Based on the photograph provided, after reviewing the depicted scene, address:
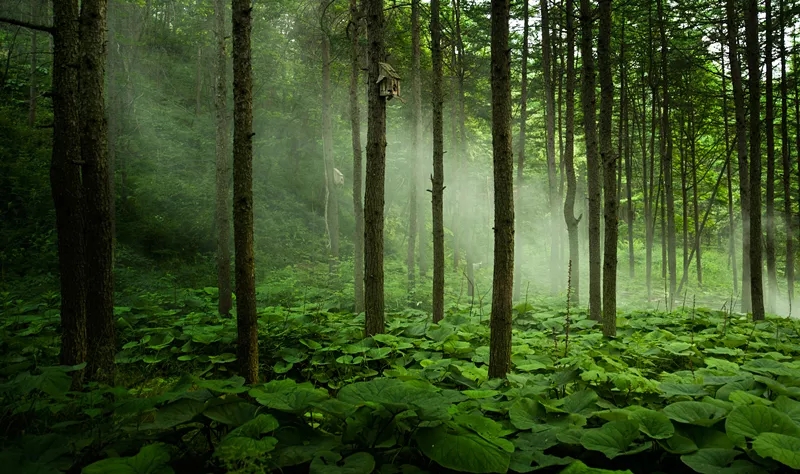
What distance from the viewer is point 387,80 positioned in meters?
7.70

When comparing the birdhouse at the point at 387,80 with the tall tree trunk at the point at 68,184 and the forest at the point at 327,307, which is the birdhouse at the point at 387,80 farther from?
the tall tree trunk at the point at 68,184

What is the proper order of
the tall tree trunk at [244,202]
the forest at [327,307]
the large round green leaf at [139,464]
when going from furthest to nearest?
the tall tree trunk at [244,202]
the forest at [327,307]
the large round green leaf at [139,464]

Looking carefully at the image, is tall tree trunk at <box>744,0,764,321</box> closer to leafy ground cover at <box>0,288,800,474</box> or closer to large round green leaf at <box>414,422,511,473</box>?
leafy ground cover at <box>0,288,800,474</box>

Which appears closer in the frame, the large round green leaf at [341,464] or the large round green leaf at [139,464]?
the large round green leaf at [139,464]

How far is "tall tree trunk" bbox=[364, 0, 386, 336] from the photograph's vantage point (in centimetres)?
784

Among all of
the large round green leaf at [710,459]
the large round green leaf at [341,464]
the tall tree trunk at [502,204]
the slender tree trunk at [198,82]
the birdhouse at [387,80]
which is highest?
the slender tree trunk at [198,82]

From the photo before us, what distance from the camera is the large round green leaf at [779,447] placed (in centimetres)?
263

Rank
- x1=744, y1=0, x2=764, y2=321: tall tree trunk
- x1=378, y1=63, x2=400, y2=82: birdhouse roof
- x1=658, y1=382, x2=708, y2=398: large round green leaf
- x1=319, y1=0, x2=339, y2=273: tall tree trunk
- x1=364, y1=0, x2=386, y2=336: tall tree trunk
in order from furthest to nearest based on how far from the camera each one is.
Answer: x1=319, y1=0, x2=339, y2=273: tall tree trunk → x1=744, y1=0, x2=764, y2=321: tall tree trunk → x1=364, y1=0, x2=386, y2=336: tall tree trunk → x1=378, y1=63, x2=400, y2=82: birdhouse roof → x1=658, y1=382, x2=708, y2=398: large round green leaf

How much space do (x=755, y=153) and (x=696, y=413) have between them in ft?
32.2

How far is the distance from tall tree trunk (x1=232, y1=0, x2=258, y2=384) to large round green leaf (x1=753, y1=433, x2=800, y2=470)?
5176mm

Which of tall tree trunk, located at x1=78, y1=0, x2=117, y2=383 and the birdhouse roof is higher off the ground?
the birdhouse roof

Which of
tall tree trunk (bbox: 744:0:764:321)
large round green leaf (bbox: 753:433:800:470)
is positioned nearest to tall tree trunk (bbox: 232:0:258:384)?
large round green leaf (bbox: 753:433:800:470)

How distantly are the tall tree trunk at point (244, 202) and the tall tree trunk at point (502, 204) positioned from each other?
301 cm

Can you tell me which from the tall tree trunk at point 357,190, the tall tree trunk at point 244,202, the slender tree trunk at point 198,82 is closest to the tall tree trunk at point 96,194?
the tall tree trunk at point 244,202
